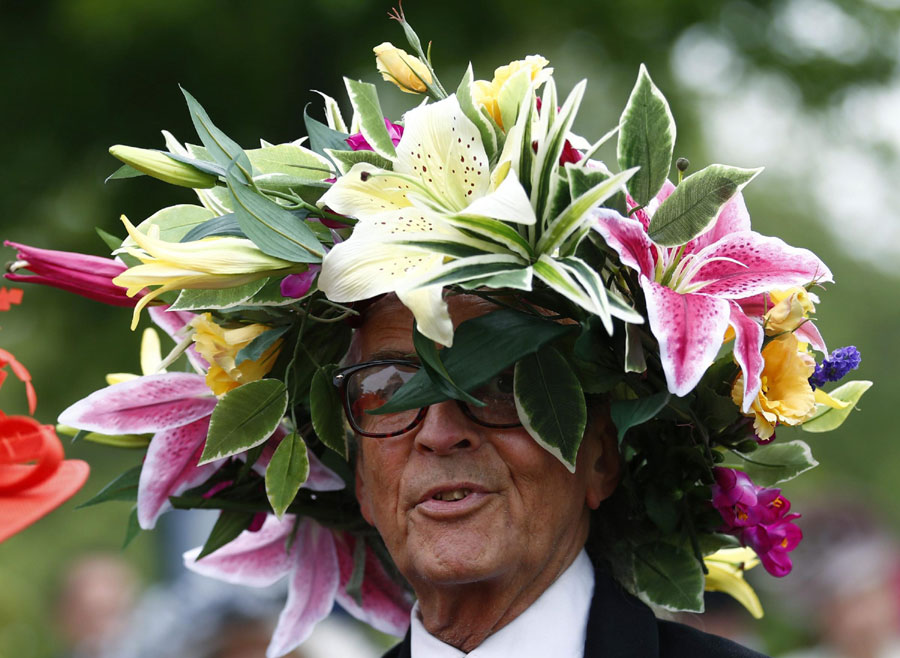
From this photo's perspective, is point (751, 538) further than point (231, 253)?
Yes

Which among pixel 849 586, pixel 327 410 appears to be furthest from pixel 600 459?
pixel 849 586

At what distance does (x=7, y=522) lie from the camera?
8.77ft

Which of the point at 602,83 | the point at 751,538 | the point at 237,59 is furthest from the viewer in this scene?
the point at 602,83

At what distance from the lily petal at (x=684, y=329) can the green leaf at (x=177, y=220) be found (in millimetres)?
989

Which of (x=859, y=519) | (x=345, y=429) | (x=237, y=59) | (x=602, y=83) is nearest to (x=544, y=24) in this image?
(x=602, y=83)

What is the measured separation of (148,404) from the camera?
3039mm

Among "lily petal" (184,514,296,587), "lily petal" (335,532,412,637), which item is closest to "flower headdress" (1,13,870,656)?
"lily petal" (184,514,296,587)

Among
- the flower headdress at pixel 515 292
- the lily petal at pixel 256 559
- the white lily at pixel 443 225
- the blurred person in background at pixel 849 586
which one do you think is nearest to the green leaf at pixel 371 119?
the flower headdress at pixel 515 292

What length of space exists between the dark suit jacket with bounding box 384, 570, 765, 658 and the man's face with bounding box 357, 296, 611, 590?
0.13 metres

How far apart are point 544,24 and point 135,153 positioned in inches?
221

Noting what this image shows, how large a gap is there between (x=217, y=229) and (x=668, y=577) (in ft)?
4.19

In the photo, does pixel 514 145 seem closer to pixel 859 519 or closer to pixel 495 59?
pixel 859 519

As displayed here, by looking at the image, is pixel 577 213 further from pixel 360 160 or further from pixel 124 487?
pixel 124 487

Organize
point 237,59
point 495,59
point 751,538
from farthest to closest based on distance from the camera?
1. point 495,59
2. point 237,59
3. point 751,538
